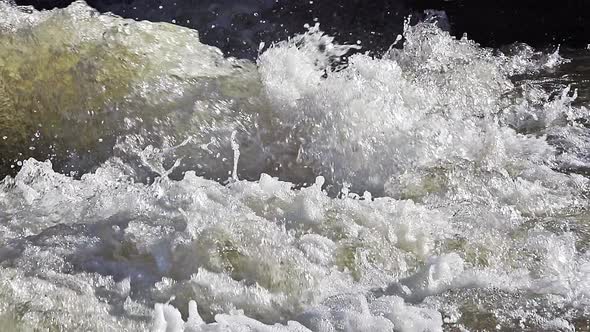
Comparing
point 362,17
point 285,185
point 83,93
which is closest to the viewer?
point 285,185

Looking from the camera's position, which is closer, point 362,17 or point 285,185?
point 285,185

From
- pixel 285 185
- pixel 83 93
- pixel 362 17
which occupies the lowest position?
pixel 362 17

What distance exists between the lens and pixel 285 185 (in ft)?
9.03

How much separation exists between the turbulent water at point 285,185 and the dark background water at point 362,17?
0.37 m

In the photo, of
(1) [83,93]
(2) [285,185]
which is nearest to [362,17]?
(1) [83,93]

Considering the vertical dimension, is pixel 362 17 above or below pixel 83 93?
below

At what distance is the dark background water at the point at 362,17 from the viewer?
16.7ft

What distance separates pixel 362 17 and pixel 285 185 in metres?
2.83

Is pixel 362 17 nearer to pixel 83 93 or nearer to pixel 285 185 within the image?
pixel 83 93

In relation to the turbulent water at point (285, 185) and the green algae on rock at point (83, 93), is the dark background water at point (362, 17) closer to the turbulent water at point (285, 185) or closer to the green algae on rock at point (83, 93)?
the turbulent water at point (285, 185)

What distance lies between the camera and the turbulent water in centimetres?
220

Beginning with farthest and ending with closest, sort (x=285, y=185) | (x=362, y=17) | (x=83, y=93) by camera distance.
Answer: (x=362, y=17)
(x=83, y=93)
(x=285, y=185)

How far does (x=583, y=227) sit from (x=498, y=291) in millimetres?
520

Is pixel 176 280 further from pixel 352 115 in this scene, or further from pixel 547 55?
pixel 547 55
